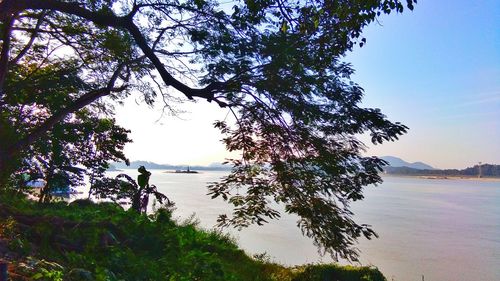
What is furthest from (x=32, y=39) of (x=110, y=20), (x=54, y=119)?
(x=110, y=20)

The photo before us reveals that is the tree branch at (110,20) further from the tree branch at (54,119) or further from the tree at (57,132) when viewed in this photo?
the tree at (57,132)

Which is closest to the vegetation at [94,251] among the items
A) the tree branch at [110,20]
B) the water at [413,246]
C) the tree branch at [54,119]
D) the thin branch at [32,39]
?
the tree branch at [54,119]

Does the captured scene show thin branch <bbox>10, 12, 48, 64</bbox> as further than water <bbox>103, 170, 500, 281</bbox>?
No

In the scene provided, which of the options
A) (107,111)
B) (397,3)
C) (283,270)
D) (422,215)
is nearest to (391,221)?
(422,215)

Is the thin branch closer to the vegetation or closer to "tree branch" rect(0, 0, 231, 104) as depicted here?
the vegetation

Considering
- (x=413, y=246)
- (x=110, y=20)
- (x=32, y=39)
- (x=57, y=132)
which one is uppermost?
(x=32, y=39)

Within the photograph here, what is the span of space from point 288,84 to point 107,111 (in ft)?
32.0

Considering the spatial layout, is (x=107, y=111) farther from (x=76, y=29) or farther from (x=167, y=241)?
(x=167, y=241)

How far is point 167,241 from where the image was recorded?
7.06m

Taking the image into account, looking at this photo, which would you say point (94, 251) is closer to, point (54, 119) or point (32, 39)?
point (54, 119)

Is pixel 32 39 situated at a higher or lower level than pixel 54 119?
higher

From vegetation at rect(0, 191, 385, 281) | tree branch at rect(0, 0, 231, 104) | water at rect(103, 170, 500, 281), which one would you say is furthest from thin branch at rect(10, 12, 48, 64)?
water at rect(103, 170, 500, 281)

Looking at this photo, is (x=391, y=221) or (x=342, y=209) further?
(x=391, y=221)

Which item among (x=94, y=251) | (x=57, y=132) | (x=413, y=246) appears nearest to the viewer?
(x=94, y=251)
